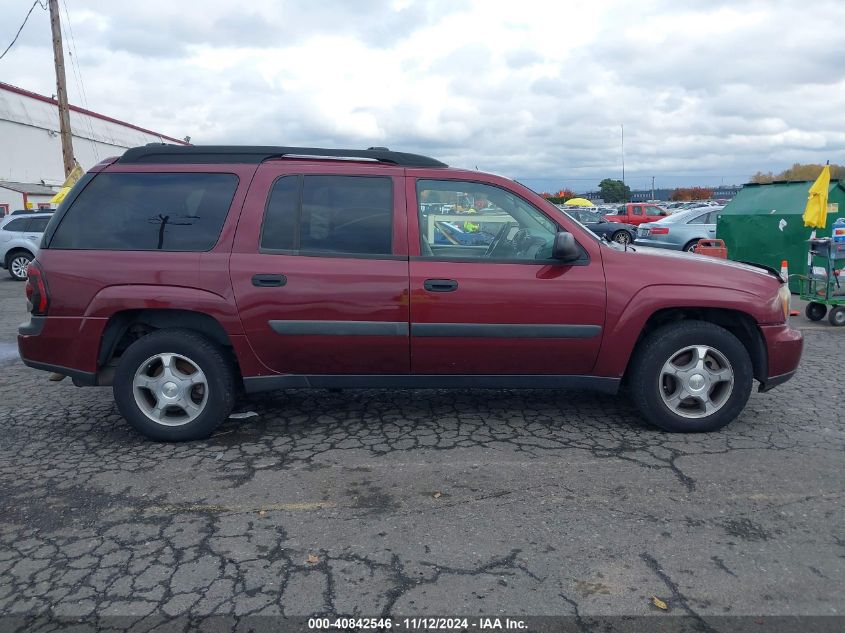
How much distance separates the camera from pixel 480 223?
4.55 m

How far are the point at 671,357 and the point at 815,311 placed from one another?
6001 mm

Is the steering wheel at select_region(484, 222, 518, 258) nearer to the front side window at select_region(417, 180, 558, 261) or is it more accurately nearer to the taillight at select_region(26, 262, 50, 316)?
the front side window at select_region(417, 180, 558, 261)

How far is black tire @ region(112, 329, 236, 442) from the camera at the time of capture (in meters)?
4.38

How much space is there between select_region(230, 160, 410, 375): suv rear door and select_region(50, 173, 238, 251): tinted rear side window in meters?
0.23

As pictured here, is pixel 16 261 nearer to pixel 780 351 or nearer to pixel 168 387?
pixel 168 387

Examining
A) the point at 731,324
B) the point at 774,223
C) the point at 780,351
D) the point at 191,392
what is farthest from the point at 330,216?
the point at 774,223

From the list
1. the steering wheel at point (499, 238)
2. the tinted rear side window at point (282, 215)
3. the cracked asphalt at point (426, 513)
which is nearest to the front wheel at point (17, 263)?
the cracked asphalt at point (426, 513)

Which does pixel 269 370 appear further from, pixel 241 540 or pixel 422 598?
pixel 422 598

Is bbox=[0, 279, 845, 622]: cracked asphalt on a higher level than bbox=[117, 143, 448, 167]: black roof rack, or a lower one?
lower

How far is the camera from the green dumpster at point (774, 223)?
11539 mm

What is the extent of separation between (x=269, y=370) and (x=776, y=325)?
3348mm

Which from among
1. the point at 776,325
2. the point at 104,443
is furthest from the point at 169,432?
the point at 776,325

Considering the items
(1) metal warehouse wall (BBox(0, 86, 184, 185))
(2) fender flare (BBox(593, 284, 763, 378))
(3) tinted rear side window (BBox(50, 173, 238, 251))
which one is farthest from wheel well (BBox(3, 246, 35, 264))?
(1) metal warehouse wall (BBox(0, 86, 184, 185))

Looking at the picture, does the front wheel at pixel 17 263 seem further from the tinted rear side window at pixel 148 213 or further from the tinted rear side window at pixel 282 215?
the tinted rear side window at pixel 282 215
